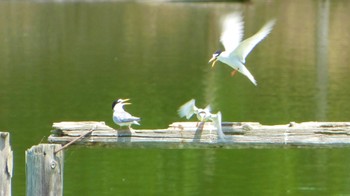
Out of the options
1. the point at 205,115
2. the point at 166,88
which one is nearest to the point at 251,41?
the point at 205,115

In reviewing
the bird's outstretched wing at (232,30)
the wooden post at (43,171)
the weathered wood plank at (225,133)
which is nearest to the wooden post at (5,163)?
the wooden post at (43,171)

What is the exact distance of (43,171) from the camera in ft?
28.5

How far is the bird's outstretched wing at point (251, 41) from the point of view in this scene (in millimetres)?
10516

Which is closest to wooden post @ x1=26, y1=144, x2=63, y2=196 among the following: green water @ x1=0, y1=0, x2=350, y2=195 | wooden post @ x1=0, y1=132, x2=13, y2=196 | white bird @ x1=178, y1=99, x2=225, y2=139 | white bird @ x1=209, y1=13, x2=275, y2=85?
wooden post @ x1=0, y1=132, x2=13, y2=196

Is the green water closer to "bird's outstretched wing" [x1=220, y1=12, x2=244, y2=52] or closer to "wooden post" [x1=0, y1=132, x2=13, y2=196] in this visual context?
"wooden post" [x1=0, y1=132, x2=13, y2=196]

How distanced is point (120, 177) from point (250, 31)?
29324 millimetres

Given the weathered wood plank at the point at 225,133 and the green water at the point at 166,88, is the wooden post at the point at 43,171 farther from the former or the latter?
the green water at the point at 166,88

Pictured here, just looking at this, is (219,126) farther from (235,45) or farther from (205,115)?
(235,45)

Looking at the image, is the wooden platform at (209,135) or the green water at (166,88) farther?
the green water at (166,88)

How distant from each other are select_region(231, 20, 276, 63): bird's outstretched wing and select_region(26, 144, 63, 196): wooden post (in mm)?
2769

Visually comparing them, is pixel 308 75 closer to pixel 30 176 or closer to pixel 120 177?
pixel 120 177

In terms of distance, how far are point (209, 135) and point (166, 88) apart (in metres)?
18.6

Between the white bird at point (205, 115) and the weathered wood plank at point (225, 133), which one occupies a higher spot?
the white bird at point (205, 115)

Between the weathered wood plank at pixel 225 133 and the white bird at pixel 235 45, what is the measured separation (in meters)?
1.89
